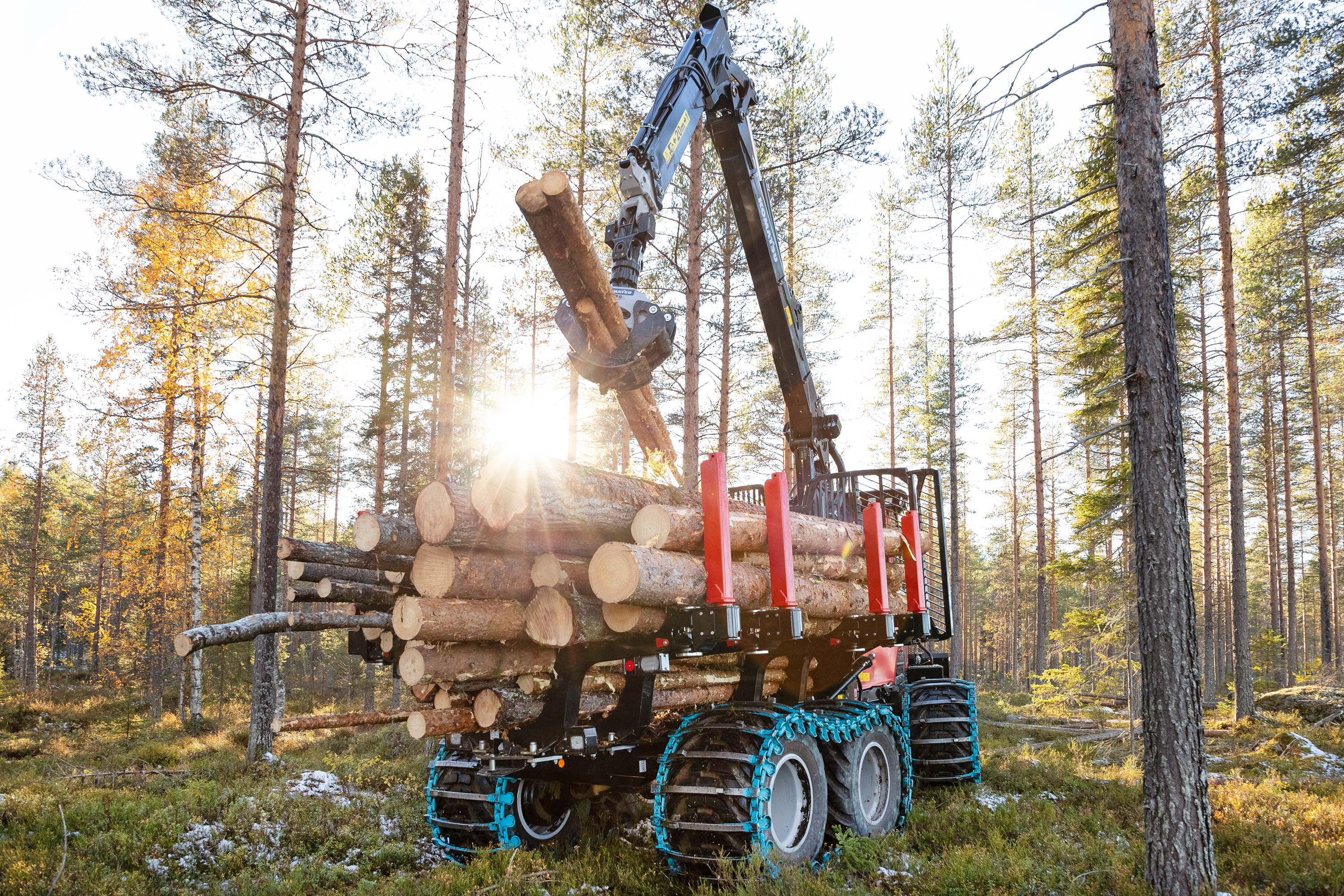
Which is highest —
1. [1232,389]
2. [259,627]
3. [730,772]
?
[1232,389]

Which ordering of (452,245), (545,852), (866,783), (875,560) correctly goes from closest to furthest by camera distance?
(545,852) → (875,560) → (866,783) → (452,245)

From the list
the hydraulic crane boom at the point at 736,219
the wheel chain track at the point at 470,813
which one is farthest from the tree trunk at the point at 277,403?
the hydraulic crane boom at the point at 736,219

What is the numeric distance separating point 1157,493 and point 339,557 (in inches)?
215

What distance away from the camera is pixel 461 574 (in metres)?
4.35

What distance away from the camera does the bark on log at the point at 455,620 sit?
4195 mm

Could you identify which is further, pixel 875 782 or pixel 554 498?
pixel 875 782

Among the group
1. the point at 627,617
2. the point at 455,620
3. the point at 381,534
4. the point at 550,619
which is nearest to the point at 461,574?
the point at 455,620

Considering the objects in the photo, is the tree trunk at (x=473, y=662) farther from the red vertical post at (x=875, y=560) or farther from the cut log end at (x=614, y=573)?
the red vertical post at (x=875, y=560)

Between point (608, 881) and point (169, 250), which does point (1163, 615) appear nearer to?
point (608, 881)

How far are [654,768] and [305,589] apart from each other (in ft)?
9.12

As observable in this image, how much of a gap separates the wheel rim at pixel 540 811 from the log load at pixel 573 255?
370cm

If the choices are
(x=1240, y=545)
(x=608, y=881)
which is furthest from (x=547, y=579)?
(x=1240, y=545)

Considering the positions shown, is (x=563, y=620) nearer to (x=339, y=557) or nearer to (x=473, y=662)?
(x=473, y=662)

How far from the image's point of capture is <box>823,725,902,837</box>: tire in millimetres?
6176
